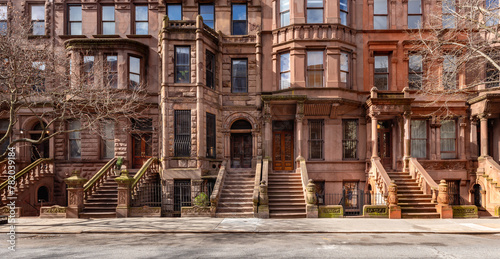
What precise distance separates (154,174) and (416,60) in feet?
55.4

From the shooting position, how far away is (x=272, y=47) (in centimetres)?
2169

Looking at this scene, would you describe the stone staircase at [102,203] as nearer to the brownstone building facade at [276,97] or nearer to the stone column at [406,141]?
the brownstone building facade at [276,97]

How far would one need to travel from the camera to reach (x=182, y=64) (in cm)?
2012

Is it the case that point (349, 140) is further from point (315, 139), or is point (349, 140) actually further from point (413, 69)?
point (413, 69)

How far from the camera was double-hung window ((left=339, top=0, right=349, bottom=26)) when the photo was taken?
2120 cm

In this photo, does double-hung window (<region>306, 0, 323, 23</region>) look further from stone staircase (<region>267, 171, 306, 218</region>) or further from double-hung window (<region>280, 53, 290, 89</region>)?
stone staircase (<region>267, 171, 306, 218</region>)

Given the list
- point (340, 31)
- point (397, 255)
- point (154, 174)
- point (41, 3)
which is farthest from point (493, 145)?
point (41, 3)

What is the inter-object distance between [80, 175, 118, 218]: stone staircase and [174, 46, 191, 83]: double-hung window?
267 inches

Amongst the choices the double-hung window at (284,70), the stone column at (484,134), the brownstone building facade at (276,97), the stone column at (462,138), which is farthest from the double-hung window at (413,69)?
the double-hung window at (284,70)

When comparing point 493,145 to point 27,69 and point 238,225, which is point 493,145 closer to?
point 238,225

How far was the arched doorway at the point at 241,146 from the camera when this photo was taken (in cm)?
2180

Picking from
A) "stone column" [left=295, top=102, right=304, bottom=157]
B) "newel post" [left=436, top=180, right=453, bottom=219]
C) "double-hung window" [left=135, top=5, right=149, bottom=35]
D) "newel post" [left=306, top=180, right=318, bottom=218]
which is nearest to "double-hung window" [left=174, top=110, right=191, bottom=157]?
"stone column" [left=295, top=102, right=304, bottom=157]

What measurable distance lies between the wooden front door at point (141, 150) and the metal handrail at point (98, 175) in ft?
4.61

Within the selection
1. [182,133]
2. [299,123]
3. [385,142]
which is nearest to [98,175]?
[182,133]
